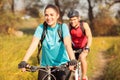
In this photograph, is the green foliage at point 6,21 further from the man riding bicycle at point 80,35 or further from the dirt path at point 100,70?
the man riding bicycle at point 80,35

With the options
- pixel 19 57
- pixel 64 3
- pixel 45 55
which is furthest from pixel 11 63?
pixel 64 3

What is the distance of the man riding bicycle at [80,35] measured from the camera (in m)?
7.18

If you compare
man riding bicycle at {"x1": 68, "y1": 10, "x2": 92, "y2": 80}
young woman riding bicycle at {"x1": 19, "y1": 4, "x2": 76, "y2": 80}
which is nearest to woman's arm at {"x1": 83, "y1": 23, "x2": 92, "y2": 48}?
man riding bicycle at {"x1": 68, "y1": 10, "x2": 92, "y2": 80}

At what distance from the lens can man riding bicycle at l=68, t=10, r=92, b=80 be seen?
7184 millimetres

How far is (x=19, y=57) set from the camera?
10102mm

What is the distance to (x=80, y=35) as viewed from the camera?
7.58 meters

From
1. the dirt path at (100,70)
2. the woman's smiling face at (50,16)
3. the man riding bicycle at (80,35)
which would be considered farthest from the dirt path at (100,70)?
the woman's smiling face at (50,16)

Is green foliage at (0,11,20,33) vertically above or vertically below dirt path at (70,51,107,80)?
above

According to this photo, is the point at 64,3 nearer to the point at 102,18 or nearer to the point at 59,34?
the point at 102,18

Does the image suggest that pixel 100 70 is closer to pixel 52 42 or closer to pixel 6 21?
pixel 52 42

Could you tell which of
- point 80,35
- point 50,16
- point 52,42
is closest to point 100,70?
point 80,35

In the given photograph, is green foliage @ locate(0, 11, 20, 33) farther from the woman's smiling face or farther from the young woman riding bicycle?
the woman's smiling face

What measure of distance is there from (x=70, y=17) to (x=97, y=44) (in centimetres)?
1263

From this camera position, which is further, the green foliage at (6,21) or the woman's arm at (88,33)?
the green foliage at (6,21)
